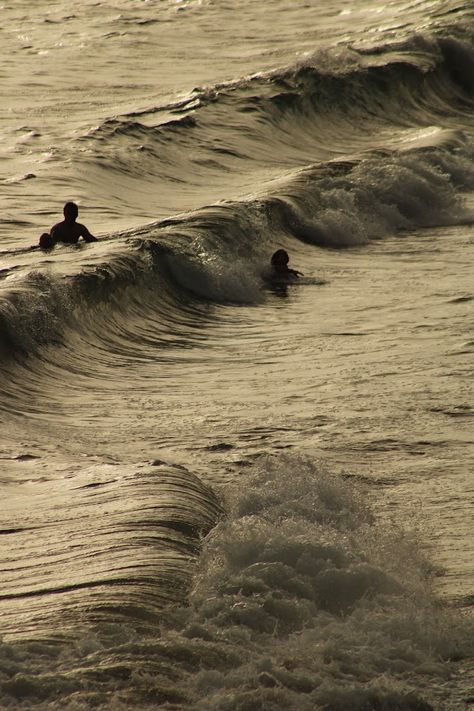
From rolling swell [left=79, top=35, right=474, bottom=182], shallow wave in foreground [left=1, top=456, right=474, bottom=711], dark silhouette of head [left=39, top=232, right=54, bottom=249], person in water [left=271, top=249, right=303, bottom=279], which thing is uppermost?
rolling swell [left=79, top=35, right=474, bottom=182]

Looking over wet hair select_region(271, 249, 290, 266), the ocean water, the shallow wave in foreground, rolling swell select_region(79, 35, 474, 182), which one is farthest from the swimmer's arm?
the shallow wave in foreground

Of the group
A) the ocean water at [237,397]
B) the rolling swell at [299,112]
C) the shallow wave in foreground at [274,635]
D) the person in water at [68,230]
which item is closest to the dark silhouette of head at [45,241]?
the person in water at [68,230]

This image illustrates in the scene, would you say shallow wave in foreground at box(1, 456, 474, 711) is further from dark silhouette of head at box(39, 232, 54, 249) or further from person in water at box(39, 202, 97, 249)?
person in water at box(39, 202, 97, 249)

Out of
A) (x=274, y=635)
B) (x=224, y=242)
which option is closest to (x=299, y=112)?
(x=224, y=242)

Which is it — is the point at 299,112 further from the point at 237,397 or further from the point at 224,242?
the point at 237,397

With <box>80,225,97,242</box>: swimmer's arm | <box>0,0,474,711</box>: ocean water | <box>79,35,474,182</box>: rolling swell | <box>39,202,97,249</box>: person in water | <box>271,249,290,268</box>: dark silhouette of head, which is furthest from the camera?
<box>79,35,474,182</box>: rolling swell

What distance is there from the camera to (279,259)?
12586mm

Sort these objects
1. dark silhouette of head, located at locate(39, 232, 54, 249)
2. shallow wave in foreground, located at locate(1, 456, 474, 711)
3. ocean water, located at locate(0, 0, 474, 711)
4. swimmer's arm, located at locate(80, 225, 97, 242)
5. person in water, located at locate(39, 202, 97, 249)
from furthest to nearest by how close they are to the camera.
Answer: swimmer's arm, located at locate(80, 225, 97, 242) → person in water, located at locate(39, 202, 97, 249) → dark silhouette of head, located at locate(39, 232, 54, 249) → ocean water, located at locate(0, 0, 474, 711) → shallow wave in foreground, located at locate(1, 456, 474, 711)

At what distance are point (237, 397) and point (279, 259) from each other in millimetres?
3847

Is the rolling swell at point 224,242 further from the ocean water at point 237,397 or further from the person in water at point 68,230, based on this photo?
the person in water at point 68,230

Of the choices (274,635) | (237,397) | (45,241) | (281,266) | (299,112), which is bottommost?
(274,635)

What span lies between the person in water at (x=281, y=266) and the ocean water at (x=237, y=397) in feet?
0.46

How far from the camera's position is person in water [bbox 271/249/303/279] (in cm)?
1259

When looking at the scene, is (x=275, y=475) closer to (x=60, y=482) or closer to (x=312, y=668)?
(x=60, y=482)
